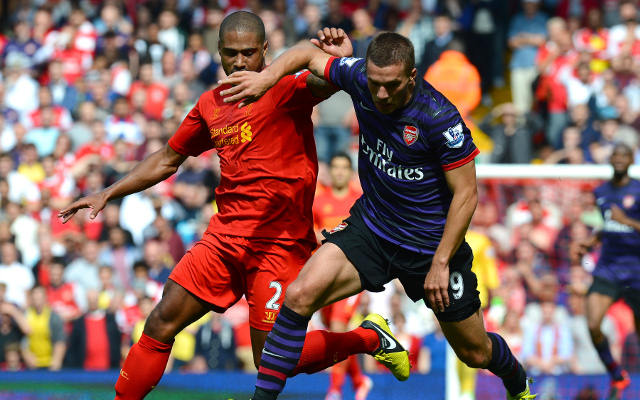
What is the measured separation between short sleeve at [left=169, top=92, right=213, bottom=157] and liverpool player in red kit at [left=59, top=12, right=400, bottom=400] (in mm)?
160

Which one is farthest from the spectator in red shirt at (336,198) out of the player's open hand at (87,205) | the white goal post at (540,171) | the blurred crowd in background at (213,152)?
the player's open hand at (87,205)

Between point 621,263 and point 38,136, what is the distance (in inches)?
351

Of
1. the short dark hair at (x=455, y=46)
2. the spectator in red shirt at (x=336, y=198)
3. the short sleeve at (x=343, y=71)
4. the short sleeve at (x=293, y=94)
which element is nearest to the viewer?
the short sleeve at (x=343, y=71)

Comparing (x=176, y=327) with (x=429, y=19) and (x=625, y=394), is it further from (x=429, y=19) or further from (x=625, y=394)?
(x=429, y=19)

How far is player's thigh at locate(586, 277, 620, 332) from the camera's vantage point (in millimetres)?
9289

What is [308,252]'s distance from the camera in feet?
20.2

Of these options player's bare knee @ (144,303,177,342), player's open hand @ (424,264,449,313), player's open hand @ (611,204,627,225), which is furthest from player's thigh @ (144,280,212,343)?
player's open hand @ (611,204,627,225)

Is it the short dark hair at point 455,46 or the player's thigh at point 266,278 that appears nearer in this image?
the player's thigh at point 266,278

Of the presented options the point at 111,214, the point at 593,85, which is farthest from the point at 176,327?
the point at 593,85

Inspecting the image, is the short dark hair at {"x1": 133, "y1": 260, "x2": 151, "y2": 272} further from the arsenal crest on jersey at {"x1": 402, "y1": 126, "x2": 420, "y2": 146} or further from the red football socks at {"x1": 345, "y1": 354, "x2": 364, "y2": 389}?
the arsenal crest on jersey at {"x1": 402, "y1": 126, "x2": 420, "y2": 146}

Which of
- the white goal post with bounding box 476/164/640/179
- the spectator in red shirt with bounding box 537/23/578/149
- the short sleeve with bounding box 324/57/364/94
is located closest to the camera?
the short sleeve with bounding box 324/57/364/94

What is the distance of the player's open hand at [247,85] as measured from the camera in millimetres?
5242

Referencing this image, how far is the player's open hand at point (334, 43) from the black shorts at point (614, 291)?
4632mm

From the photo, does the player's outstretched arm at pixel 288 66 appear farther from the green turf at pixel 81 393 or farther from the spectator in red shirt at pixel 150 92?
the spectator in red shirt at pixel 150 92
